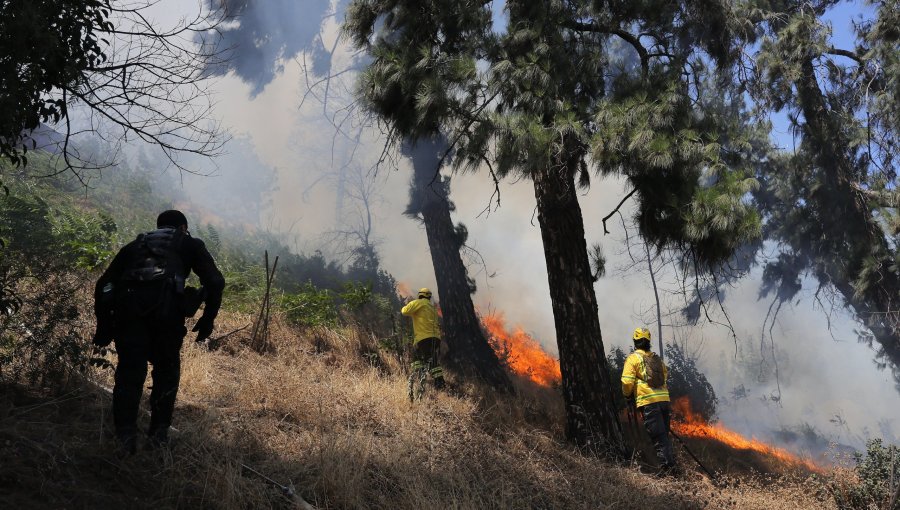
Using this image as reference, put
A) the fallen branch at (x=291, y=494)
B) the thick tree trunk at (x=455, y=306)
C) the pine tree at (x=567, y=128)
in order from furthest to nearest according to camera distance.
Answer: the thick tree trunk at (x=455, y=306)
the pine tree at (x=567, y=128)
the fallen branch at (x=291, y=494)

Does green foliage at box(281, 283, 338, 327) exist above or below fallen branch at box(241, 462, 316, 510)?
above

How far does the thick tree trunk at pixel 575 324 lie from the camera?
Result: 6.38 meters

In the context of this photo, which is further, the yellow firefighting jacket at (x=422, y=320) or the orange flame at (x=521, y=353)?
the orange flame at (x=521, y=353)

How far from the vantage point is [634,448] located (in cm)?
664

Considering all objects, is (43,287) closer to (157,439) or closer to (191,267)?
(191,267)

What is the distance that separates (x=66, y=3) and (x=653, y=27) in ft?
20.9

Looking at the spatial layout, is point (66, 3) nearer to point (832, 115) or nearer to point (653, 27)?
Result: point (653, 27)

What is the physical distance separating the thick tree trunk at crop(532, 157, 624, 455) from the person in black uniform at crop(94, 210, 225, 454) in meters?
3.88

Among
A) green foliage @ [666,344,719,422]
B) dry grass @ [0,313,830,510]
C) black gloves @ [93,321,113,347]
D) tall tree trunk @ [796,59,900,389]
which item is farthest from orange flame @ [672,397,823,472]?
black gloves @ [93,321,113,347]

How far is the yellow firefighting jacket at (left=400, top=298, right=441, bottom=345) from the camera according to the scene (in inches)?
330

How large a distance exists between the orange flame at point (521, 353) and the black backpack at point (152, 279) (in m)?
9.01

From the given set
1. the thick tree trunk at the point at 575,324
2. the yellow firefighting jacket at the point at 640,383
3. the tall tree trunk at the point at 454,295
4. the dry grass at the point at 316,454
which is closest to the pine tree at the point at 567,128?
the thick tree trunk at the point at 575,324

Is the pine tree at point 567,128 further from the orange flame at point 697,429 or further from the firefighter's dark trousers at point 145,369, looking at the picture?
the orange flame at point 697,429

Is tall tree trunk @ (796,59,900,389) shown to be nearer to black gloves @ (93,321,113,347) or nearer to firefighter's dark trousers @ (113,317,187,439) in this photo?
firefighter's dark trousers @ (113,317,187,439)
